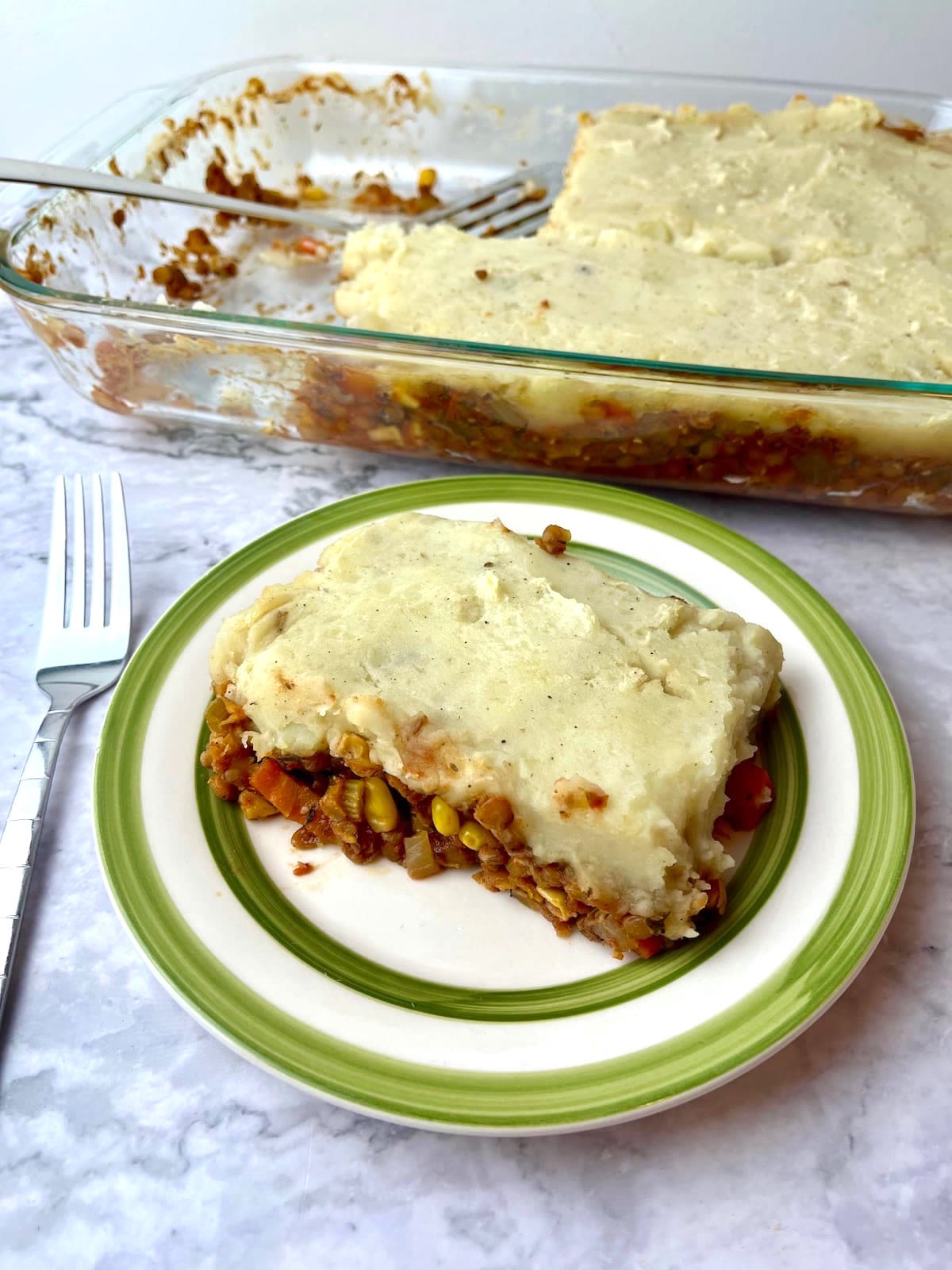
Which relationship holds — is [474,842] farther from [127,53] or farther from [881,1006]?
[127,53]

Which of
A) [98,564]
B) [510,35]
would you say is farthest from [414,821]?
[510,35]

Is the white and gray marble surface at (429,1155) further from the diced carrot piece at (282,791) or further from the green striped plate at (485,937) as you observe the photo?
the diced carrot piece at (282,791)

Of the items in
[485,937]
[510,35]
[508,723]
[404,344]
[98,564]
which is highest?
[510,35]

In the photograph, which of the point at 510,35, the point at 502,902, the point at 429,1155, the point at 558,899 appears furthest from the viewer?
the point at 510,35

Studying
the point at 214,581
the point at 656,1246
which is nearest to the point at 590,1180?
the point at 656,1246

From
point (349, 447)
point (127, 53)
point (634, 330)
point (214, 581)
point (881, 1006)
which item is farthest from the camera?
point (127, 53)

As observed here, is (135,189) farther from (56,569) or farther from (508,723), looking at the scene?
(508,723)

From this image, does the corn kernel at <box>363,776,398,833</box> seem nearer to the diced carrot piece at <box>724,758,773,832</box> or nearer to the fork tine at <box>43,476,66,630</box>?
the diced carrot piece at <box>724,758,773,832</box>

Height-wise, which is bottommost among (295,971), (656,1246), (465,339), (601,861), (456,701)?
(656,1246)
